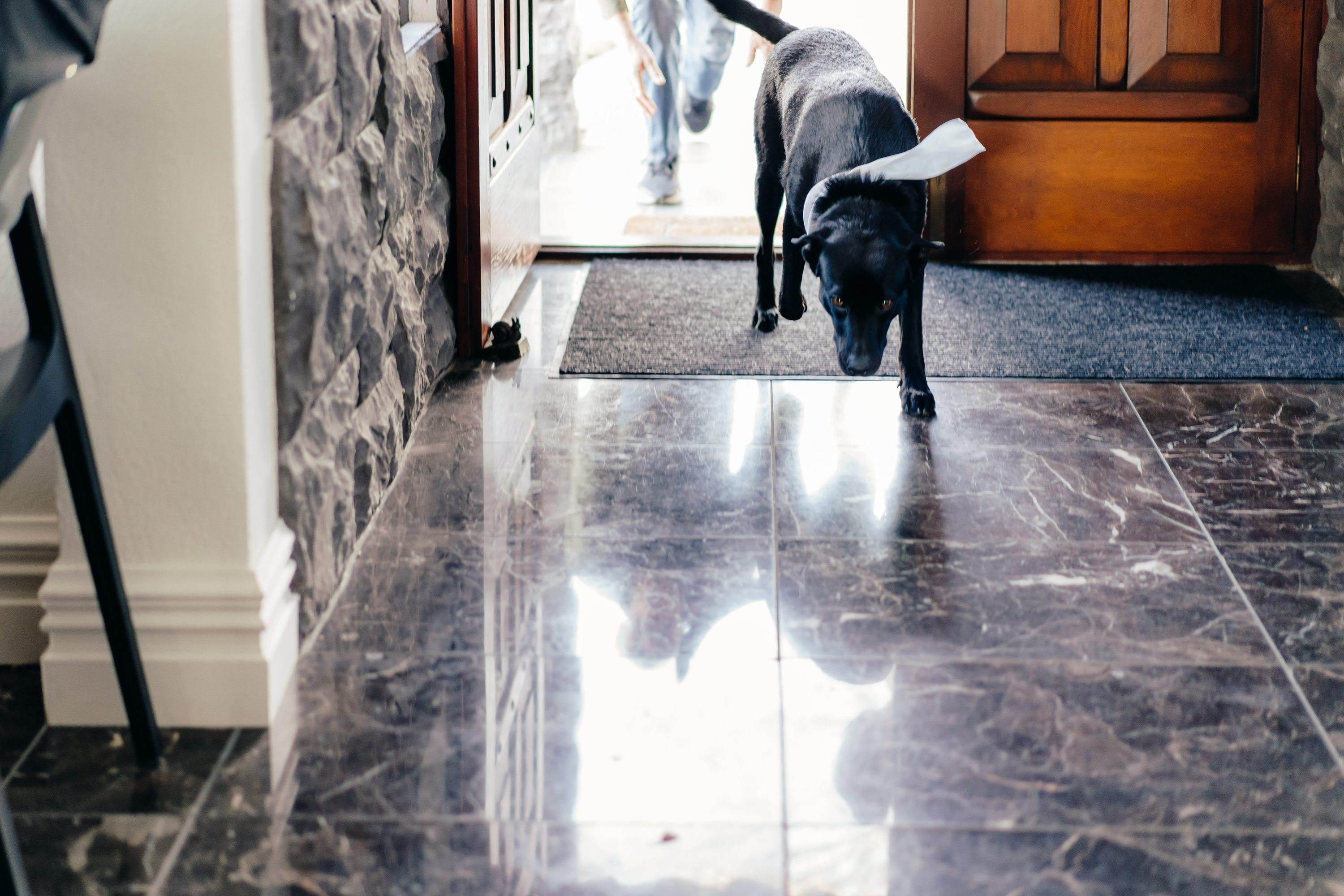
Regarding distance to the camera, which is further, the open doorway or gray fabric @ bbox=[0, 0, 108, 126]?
the open doorway

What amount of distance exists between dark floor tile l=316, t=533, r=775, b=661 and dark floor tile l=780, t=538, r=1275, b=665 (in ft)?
0.27

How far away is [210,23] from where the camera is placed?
4.33 ft

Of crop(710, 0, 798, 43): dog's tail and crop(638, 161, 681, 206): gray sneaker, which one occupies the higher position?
crop(710, 0, 798, 43): dog's tail

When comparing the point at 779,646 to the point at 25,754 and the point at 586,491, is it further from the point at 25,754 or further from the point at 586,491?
the point at 25,754

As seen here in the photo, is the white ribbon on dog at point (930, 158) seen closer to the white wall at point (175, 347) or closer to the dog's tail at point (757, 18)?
the dog's tail at point (757, 18)

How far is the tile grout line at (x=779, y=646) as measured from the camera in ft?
4.22

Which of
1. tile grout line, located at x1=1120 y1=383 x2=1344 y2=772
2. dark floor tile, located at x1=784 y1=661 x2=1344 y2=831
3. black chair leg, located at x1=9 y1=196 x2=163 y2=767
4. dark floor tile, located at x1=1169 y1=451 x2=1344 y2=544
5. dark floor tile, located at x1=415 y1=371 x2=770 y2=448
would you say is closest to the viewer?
black chair leg, located at x1=9 y1=196 x2=163 y2=767

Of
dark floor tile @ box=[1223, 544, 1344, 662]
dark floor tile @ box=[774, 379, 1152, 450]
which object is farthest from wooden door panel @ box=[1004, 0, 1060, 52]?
dark floor tile @ box=[1223, 544, 1344, 662]

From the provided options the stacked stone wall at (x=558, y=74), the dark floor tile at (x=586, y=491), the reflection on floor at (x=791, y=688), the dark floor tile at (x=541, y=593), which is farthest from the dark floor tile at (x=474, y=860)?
the stacked stone wall at (x=558, y=74)

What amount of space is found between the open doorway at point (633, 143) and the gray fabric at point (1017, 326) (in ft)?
1.37

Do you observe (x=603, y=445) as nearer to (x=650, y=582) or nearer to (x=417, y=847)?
(x=650, y=582)

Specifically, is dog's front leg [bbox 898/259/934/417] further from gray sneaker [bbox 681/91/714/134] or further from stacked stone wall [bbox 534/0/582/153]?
stacked stone wall [bbox 534/0/582/153]

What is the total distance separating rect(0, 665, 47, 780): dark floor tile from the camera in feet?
4.69

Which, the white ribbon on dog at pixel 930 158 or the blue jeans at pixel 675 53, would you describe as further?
the blue jeans at pixel 675 53
